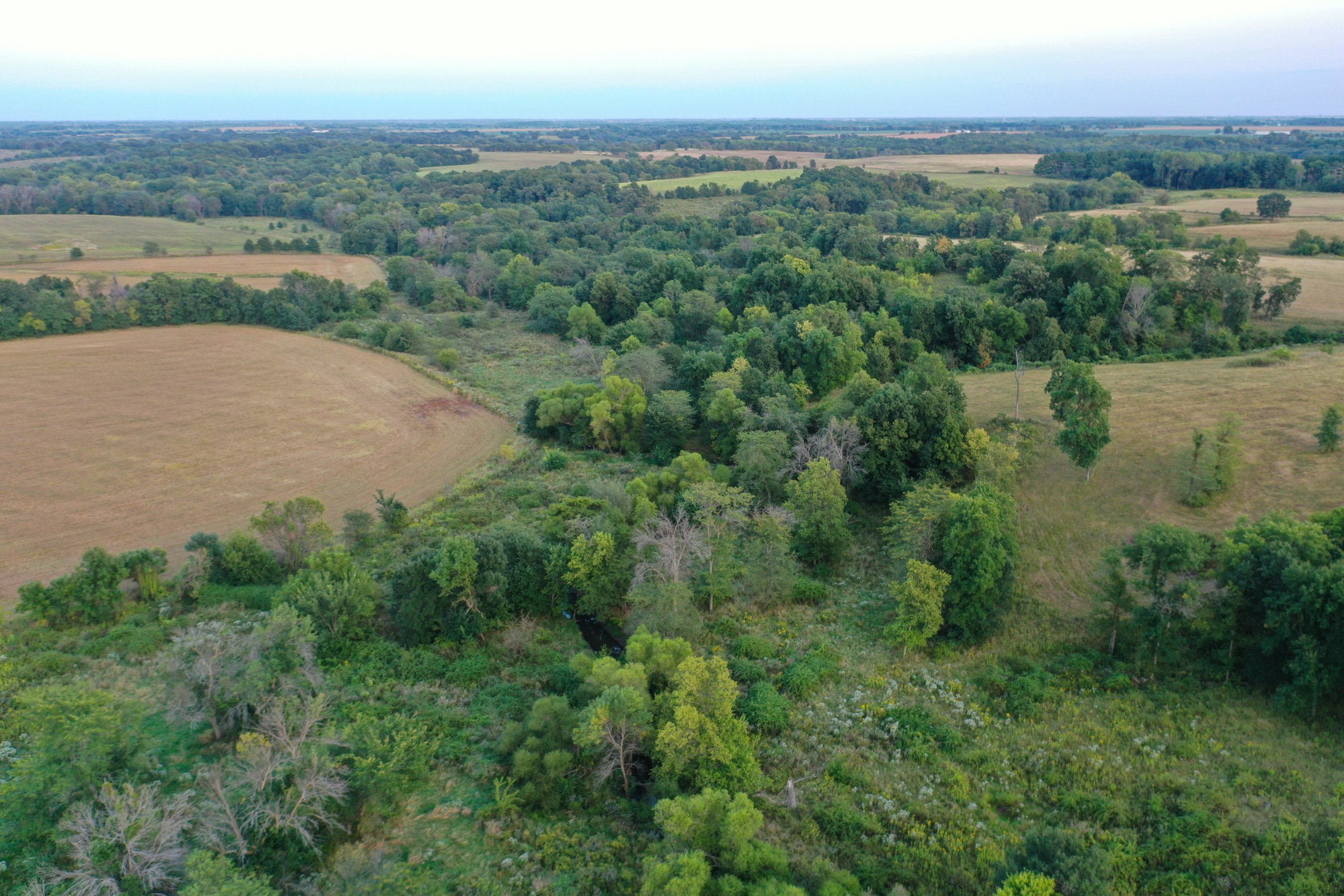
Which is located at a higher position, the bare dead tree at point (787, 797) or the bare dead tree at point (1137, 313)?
the bare dead tree at point (1137, 313)

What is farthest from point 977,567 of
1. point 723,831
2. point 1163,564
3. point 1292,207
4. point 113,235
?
point 113,235

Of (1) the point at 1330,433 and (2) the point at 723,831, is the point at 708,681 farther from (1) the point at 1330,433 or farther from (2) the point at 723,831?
(1) the point at 1330,433

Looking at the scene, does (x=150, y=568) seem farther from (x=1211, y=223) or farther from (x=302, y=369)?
(x=1211, y=223)

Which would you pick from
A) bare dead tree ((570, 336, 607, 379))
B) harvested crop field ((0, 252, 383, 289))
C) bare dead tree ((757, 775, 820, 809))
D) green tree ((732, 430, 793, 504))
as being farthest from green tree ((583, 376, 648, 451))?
harvested crop field ((0, 252, 383, 289))

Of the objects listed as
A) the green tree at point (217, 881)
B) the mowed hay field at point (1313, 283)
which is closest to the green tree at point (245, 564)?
the green tree at point (217, 881)

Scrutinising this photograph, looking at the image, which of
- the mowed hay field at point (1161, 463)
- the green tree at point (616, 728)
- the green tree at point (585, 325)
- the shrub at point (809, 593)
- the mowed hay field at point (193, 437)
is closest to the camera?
the green tree at point (616, 728)

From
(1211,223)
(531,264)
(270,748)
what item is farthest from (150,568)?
(1211,223)

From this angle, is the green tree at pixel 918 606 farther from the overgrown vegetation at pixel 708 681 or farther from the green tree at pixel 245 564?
the green tree at pixel 245 564
